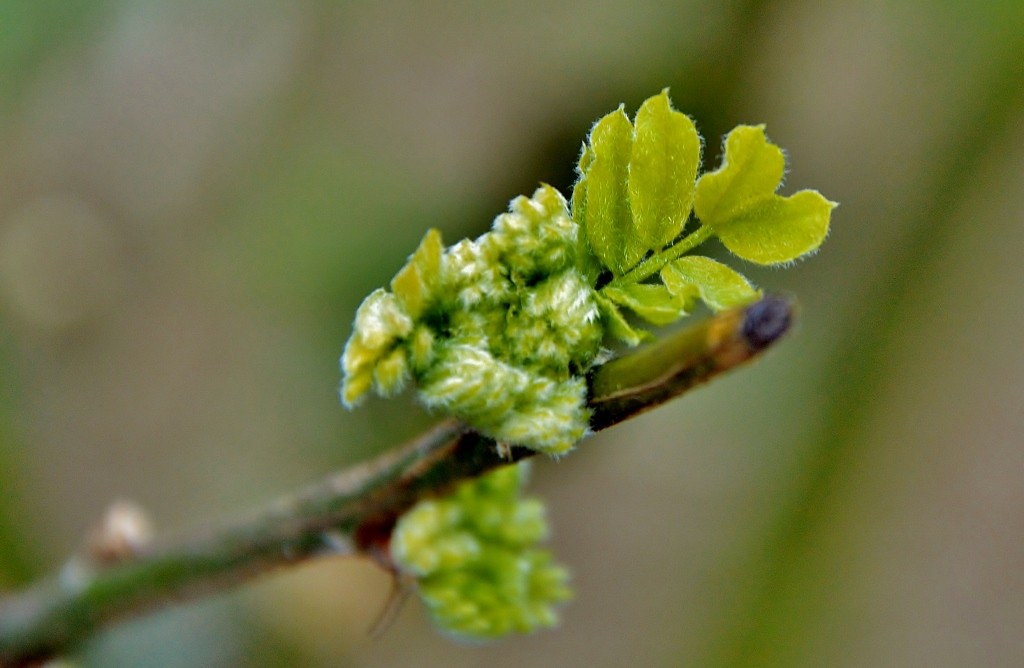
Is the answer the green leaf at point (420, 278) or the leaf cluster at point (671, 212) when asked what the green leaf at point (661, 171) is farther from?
the green leaf at point (420, 278)

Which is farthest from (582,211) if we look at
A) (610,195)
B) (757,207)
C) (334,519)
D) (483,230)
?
(483,230)

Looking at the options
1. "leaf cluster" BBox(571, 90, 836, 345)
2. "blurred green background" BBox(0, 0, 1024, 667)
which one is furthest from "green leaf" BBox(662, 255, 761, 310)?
"blurred green background" BBox(0, 0, 1024, 667)

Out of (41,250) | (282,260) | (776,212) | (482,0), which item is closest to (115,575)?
(776,212)

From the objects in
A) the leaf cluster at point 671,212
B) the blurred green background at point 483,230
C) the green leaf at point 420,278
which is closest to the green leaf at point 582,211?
the leaf cluster at point 671,212

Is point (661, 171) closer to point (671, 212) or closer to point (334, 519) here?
point (671, 212)

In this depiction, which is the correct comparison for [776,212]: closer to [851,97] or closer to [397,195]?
[397,195]

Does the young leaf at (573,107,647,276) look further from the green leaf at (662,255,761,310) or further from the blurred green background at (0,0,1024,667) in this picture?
the blurred green background at (0,0,1024,667)
